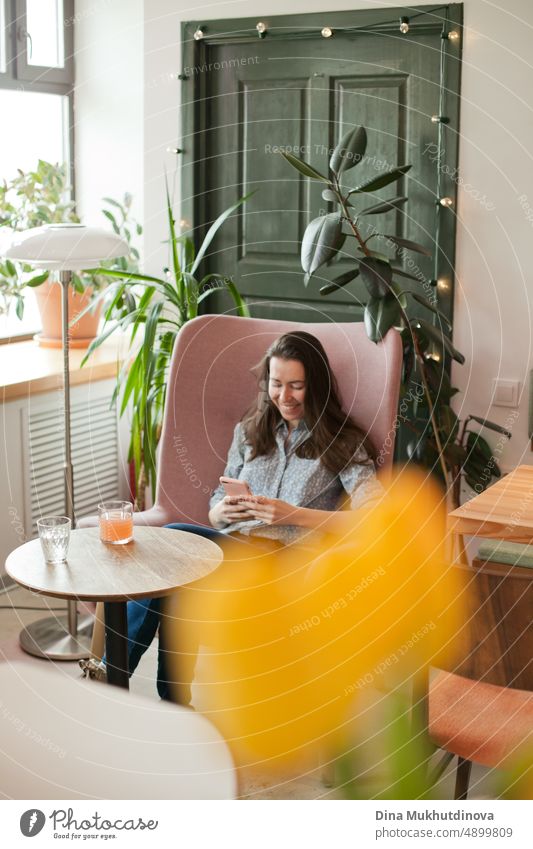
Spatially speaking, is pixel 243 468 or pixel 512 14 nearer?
pixel 243 468

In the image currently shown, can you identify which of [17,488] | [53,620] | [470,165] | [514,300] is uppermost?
[470,165]

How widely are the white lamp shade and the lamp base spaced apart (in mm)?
993

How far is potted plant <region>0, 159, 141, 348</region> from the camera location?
343cm

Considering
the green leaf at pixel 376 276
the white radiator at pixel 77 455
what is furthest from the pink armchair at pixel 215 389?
the white radiator at pixel 77 455

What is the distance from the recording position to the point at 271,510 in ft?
7.70

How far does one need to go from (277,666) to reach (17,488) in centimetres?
119

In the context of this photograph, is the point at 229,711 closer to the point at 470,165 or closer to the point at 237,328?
the point at 237,328

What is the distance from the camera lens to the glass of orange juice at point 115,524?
214 cm

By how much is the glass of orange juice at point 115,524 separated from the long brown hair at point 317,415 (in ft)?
1.58

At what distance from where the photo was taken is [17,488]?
127 inches

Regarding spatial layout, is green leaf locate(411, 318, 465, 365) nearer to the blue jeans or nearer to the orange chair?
the blue jeans

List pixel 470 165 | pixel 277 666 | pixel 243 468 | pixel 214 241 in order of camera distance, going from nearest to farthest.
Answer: pixel 277 666 → pixel 243 468 → pixel 470 165 → pixel 214 241

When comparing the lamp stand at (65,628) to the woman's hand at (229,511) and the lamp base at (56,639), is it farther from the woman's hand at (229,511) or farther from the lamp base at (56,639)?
the woman's hand at (229,511)

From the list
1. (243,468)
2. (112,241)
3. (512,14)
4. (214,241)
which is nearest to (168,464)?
(243,468)
